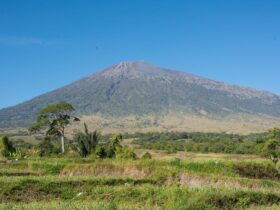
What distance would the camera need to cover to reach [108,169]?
805 inches

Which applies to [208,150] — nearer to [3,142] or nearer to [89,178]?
[3,142]

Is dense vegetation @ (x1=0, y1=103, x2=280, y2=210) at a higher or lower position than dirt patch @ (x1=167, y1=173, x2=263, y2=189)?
higher

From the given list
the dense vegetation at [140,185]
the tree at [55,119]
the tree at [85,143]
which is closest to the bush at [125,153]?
the tree at [85,143]

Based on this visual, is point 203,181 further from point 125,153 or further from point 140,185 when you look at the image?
point 125,153

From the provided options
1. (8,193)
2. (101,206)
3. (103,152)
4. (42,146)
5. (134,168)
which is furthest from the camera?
(42,146)

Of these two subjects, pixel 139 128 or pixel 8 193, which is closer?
pixel 8 193

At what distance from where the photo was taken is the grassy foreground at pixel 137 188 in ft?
38.8

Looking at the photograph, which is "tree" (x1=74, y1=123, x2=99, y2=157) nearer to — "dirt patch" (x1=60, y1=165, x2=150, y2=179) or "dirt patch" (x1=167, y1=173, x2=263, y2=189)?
"dirt patch" (x1=60, y1=165, x2=150, y2=179)

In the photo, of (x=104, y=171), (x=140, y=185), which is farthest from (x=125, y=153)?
(x=140, y=185)

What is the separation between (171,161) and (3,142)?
19.2 meters

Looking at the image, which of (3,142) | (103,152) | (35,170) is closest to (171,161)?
(35,170)

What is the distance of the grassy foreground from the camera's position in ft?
38.8

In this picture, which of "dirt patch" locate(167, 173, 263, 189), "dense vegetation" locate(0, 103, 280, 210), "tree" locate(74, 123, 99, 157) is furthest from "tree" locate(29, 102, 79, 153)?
"dirt patch" locate(167, 173, 263, 189)

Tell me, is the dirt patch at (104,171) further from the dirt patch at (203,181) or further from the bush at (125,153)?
the bush at (125,153)
